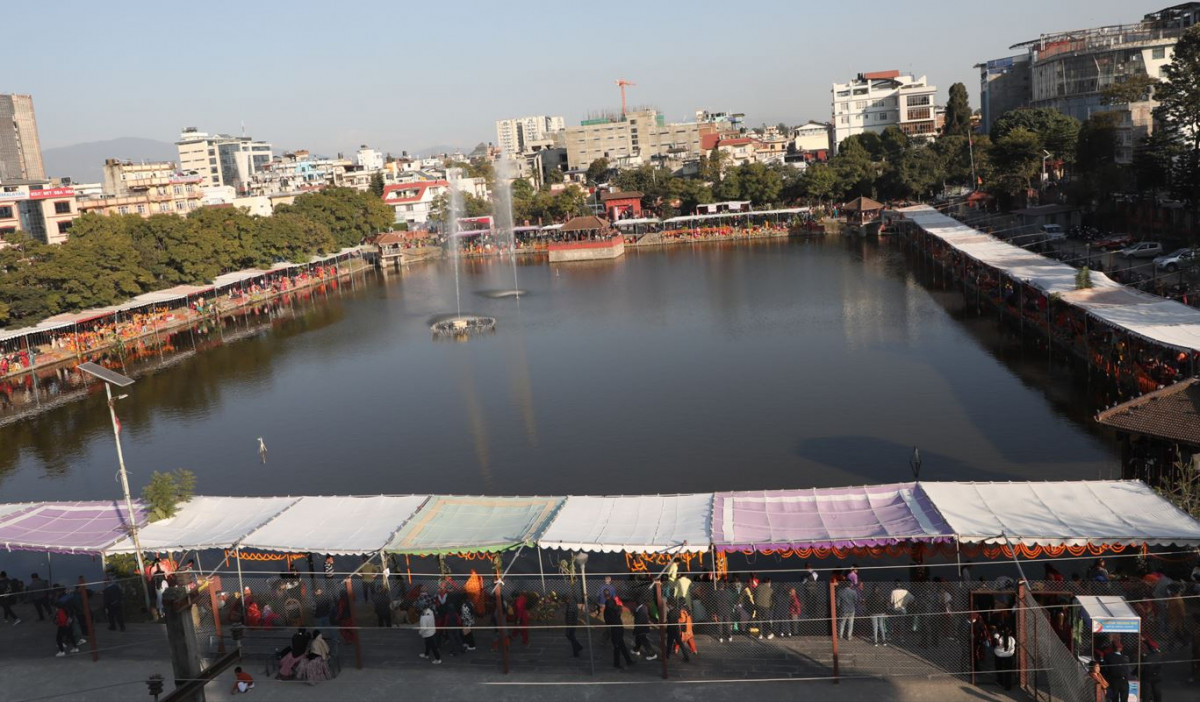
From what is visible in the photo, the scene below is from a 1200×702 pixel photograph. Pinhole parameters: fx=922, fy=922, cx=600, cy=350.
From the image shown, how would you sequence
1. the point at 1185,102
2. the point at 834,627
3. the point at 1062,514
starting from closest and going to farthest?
1. the point at 834,627
2. the point at 1062,514
3. the point at 1185,102

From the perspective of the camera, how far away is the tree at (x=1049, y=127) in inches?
2100

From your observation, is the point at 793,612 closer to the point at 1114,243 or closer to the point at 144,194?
the point at 1114,243

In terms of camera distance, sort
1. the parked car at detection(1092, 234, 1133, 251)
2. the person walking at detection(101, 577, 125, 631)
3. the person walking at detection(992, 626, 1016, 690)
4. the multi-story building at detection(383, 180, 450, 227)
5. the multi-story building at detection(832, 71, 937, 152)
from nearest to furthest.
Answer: the person walking at detection(992, 626, 1016, 690)
the person walking at detection(101, 577, 125, 631)
the parked car at detection(1092, 234, 1133, 251)
the multi-story building at detection(383, 180, 450, 227)
the multi-story building at detection(832, 71, 937, 152)

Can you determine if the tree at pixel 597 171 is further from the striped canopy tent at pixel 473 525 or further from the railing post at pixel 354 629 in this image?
the railing post at pixel 354 629

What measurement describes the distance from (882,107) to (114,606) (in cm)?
9562

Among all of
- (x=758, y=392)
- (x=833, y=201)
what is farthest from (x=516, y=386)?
(x=833, y=201)

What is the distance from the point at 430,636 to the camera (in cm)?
1057

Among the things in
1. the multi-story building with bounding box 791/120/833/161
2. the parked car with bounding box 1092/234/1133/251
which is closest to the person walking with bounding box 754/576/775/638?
the parked car with bounding box 1092/234/1133/251

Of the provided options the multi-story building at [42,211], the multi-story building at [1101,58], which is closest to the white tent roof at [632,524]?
the multi-story building at [42,211]

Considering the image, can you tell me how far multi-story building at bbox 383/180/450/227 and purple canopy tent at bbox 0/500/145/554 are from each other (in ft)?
225

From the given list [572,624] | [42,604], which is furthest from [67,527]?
[572,624]

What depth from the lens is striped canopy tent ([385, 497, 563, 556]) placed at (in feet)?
37.4

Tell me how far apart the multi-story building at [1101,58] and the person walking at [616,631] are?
189 feet

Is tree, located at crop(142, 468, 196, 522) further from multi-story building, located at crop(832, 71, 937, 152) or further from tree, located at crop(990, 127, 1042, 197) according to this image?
multi-story building, located at crop(832, 71, 937, 152)
